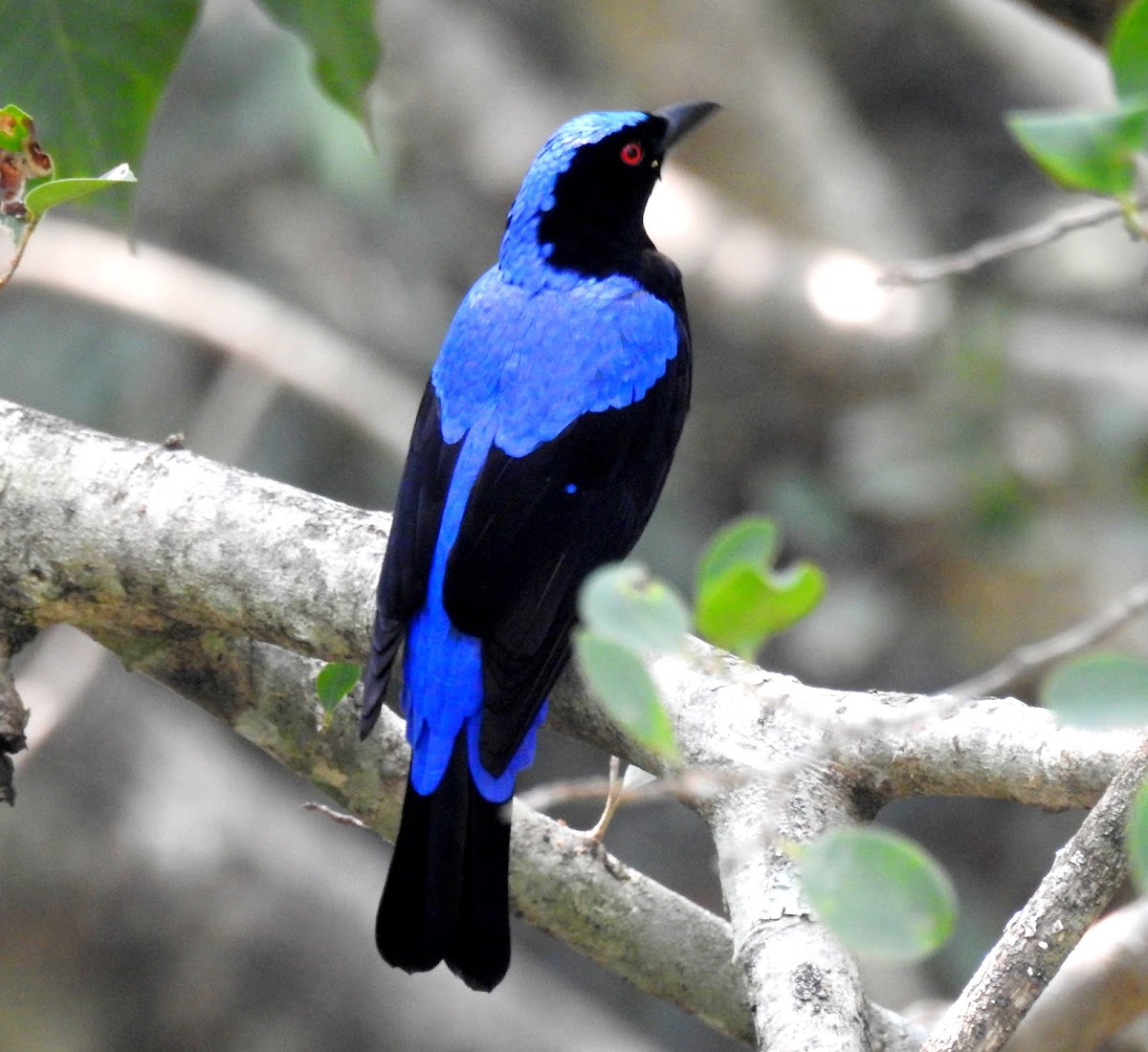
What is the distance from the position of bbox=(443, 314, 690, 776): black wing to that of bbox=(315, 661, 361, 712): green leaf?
0.21m

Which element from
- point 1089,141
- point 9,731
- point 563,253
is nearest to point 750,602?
point 1089,141

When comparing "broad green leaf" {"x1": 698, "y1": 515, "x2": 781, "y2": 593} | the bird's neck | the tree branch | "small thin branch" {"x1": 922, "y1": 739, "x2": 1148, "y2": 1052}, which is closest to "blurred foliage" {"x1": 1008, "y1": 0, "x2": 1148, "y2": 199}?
"broad green leaf" {"x1": 698, "y1": 515, "x2": 781, "y2": 593}

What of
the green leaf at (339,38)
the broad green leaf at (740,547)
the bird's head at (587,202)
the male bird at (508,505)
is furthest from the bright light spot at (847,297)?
the broad green leaf at (740,547)

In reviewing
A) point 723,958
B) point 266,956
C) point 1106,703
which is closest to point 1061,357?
point 266,956

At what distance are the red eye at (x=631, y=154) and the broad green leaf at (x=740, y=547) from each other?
245 centimetres

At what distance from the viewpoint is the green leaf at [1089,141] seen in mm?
1017

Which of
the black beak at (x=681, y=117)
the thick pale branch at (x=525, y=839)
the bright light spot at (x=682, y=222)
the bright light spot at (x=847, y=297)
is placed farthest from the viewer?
the bright light spot at (x=682, y=222)

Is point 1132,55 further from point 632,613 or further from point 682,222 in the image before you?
point 682,222

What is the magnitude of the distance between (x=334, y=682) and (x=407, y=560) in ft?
0.75

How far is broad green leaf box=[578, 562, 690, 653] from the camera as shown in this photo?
991 millimetres

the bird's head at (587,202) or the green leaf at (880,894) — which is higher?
the green leaf at (880,894)

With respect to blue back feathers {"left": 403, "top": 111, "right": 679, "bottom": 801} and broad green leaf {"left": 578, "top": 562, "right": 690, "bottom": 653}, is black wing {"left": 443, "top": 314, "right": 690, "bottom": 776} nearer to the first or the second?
blue back feathers {"left": 403, "top": 111, "right": 679, "bottom": 801}

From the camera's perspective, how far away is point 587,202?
3.33 meters

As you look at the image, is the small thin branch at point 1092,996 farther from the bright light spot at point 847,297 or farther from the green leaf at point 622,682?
the bright light spot at point 847,297
